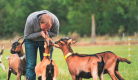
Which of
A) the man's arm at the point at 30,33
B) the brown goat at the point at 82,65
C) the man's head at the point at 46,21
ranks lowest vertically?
the brown goat at the point at 82,65

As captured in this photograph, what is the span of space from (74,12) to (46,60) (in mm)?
20820

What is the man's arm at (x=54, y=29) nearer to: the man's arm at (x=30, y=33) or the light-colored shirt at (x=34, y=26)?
the light-colored shirt at (x=34, y=26)

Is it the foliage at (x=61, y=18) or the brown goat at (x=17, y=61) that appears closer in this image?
the brown goat at (x=17, y=61)

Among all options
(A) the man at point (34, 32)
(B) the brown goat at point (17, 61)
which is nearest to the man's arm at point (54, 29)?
(A) the man at point (34, 32)

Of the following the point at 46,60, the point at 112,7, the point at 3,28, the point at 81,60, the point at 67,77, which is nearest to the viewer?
the point at 46,60

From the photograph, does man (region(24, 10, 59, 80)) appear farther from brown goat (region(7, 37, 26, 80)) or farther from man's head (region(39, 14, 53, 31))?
brown goat (region(7, 37, 26, 80))

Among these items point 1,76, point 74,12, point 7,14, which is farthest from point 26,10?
point 1,76

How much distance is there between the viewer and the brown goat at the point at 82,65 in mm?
4512

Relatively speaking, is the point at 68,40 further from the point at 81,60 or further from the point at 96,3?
the point at 96,3

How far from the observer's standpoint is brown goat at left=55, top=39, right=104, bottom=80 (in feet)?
14.8

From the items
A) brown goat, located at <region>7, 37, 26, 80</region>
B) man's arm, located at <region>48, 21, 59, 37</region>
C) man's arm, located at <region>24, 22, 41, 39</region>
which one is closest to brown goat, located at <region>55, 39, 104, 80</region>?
man's arm, located at <region>48, 21, 59, 37</region>

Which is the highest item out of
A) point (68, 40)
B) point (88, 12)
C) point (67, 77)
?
point (88, 12)

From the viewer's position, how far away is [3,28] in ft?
120

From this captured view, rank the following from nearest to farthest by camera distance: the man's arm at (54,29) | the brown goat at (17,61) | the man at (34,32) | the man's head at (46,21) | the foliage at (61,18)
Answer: the man's head at (46,21) → the man at (34,32) → the man's arm at (54,29) → the brown goat at (17,61) → the foliage at (61,18)
